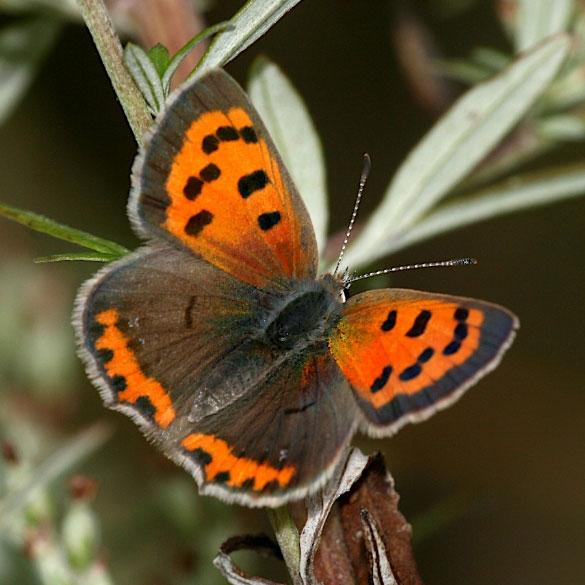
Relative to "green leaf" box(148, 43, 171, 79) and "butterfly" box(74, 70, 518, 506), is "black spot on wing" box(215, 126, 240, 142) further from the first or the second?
"green leaf" box(148, 43, 171, 79)

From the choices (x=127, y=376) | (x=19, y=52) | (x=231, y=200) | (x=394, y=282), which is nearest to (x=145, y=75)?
(x=231, y=200)

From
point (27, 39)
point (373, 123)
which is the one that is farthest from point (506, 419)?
point (27, 39)

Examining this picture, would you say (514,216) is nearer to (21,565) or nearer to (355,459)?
(21,565)

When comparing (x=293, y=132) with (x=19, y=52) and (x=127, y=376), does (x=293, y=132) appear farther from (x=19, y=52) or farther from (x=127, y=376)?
(x=19, y=52)

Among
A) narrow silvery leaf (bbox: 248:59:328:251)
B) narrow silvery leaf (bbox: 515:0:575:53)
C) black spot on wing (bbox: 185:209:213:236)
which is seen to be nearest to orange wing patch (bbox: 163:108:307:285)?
black spot on wing (bbox: 185:209:213:236)

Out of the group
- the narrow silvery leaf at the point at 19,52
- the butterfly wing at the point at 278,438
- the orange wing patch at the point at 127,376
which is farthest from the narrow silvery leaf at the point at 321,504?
the narrow silvery leaf at the point at 19,52

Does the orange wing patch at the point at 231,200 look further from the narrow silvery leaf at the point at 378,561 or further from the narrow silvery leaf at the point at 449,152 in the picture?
the narrow silvery leaf at the point at 378,561
